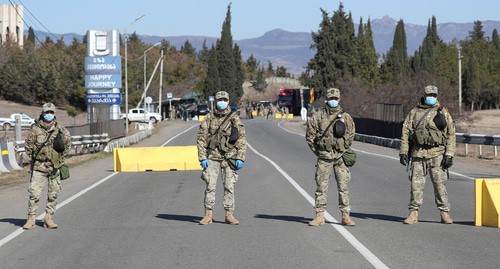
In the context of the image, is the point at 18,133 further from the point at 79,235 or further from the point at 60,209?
the point at 79,235

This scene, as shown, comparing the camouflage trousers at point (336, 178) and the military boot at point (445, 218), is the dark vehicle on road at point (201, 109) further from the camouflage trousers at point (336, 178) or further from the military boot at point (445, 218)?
the camouflage trousers at point (336, 178)

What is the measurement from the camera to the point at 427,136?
1225 cm

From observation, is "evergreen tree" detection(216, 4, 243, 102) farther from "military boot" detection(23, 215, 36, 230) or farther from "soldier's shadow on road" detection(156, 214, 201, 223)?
"military boot" detection(23, 215, 36, 230)

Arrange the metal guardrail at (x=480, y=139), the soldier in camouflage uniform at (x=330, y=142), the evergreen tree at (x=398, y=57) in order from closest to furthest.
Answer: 1. the soldier in camouflage uniform at (x=330, y=142)
2. the metal guardrail at (x=480, y=139)
3. the evergreen tree at (x=398, y=57)

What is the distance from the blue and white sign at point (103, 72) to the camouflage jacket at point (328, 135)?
46.9 metres

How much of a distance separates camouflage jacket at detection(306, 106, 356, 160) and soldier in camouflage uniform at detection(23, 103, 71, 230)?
3.57 m

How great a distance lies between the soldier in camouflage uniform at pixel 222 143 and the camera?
12.3 m

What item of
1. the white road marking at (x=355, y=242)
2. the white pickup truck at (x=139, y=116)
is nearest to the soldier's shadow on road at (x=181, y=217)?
the white road marking at (x=355, y=242)

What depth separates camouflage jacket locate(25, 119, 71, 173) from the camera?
12484 millimetres

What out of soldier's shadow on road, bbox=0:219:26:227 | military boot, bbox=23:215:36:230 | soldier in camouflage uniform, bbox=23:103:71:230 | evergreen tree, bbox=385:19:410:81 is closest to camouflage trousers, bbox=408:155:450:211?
soldier in camouflage uniform, bbox=23:103:71:230

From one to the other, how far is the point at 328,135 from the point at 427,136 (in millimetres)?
1413

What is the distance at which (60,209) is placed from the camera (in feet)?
51.2

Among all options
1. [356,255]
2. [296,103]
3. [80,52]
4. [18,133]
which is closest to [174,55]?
[80,52]

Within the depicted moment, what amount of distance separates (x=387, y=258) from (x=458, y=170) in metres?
16.1
